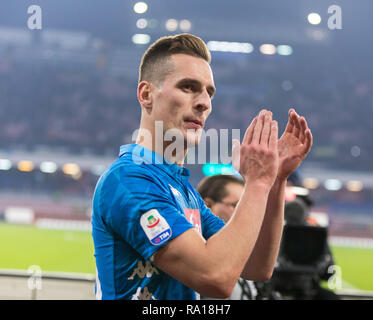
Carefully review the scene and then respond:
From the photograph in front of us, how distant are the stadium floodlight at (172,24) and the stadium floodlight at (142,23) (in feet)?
4.40

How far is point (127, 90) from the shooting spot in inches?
1081

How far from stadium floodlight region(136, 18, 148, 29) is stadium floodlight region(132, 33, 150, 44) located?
628 mm

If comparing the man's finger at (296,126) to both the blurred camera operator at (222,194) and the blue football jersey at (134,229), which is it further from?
the blurred camera operator at (222,194)

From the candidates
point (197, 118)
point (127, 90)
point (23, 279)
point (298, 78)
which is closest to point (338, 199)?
point (298, 78)

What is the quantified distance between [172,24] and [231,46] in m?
3.86

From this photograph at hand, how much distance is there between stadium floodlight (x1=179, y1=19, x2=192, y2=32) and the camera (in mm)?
26744

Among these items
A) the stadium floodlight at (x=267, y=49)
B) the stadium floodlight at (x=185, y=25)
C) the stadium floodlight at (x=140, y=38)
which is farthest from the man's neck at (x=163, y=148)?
the stadium floodlight at (x=140, y=38)

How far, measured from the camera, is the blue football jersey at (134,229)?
1.09 meters

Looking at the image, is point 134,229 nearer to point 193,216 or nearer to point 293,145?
point 193,216

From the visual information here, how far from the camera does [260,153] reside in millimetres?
1167

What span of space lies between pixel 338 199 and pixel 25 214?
51.2 feet

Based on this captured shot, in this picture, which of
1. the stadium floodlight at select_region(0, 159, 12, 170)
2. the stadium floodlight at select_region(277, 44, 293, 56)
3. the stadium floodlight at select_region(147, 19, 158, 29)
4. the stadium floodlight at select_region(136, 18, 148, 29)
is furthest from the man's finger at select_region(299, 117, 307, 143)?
the stadium floodlight at select_region(277, 44, 293, 56)

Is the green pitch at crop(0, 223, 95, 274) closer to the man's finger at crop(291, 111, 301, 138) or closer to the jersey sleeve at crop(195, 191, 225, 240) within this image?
the jersey sleeve at crop(195, 191, 225, 240)

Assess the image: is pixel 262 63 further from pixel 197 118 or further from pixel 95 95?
pixel 197 118
